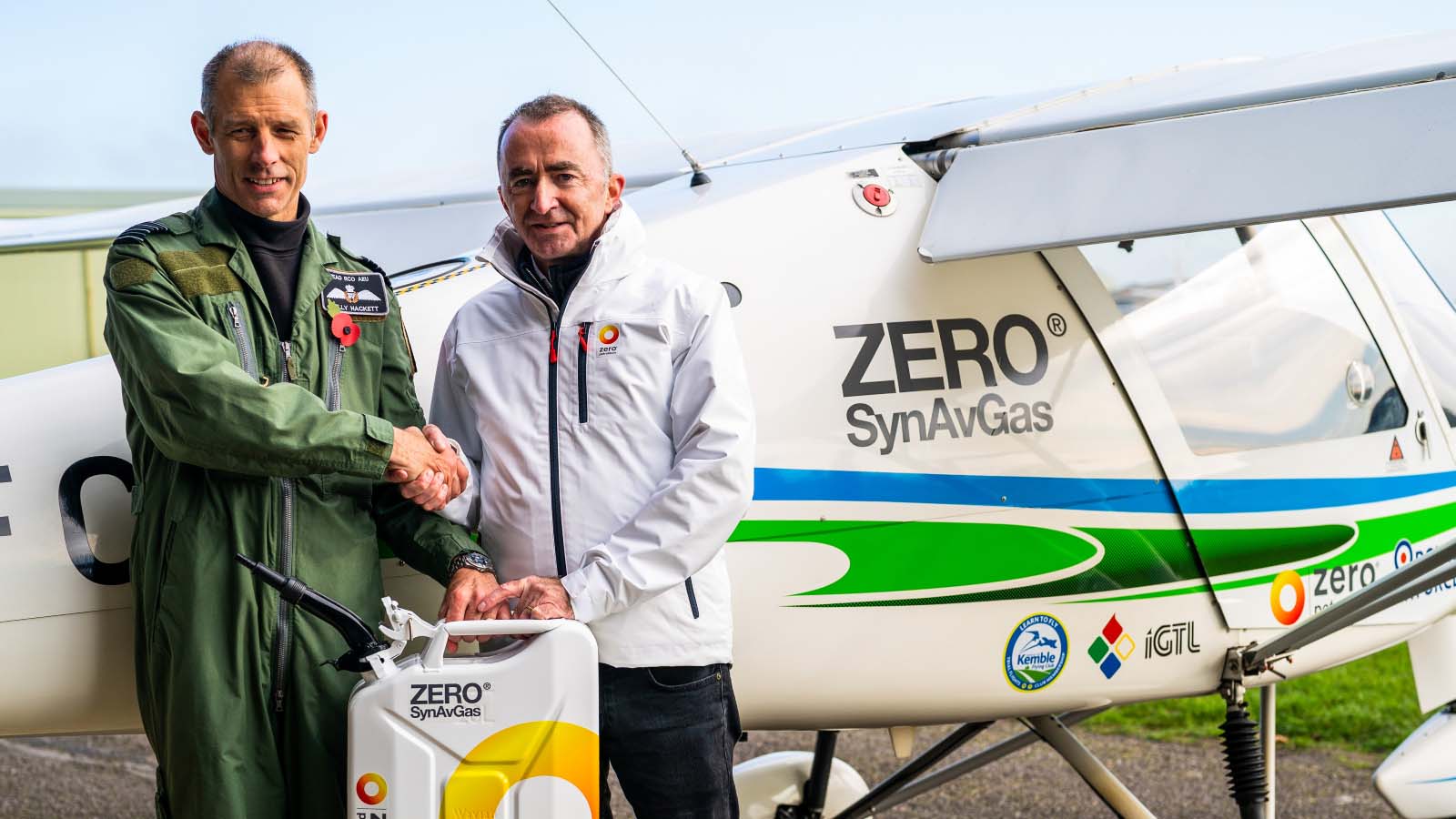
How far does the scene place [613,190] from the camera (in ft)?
9.85

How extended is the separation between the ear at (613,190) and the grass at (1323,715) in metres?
6.54

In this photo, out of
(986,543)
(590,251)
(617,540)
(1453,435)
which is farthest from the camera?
(1453,435)

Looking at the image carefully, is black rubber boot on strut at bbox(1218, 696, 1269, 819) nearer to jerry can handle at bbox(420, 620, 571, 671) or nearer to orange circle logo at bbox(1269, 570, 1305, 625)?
orange circle logo at bbox(1269, 570, 1305, 625)

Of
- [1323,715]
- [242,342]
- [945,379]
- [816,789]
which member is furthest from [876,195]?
[1323,715]

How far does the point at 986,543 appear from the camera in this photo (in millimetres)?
3842

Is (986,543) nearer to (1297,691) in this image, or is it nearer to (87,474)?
(87,474)

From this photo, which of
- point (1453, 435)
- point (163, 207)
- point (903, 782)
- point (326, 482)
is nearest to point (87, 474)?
point (326, 482)

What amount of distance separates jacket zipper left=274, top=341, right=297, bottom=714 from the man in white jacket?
0.37 m

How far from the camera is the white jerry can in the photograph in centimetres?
258

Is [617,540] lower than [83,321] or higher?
lower

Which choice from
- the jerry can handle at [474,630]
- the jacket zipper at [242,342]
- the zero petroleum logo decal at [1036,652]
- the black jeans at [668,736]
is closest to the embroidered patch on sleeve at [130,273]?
the jacket zipper at [242,342]

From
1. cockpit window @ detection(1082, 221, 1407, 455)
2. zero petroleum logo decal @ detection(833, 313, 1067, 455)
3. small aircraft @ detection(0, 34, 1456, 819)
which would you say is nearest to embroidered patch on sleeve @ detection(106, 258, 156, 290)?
small aircraft @ detection(0, 34, 1456, 819)

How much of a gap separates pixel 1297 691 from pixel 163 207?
804cm

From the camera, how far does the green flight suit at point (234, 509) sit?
256 cm
